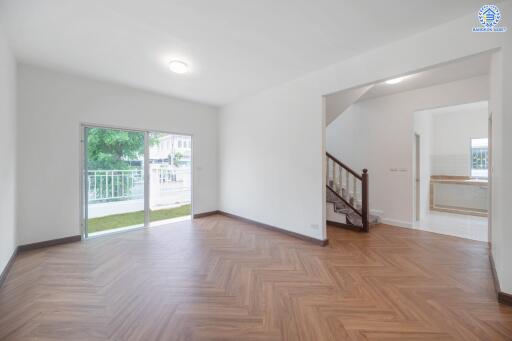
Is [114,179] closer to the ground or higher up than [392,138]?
closer to the ground

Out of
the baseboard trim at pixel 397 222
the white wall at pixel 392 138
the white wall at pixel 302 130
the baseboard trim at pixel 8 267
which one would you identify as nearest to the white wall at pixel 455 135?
the white wall at pixel 392 138

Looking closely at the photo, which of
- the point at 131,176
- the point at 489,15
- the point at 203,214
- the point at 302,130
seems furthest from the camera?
the point at 203,214

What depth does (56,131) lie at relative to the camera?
349 centimetres

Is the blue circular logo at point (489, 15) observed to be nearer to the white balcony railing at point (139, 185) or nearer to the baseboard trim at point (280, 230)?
the baseboard trim at point (280, 230)

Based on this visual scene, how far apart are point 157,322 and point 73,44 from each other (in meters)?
3.42

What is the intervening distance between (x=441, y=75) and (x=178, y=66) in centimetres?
459

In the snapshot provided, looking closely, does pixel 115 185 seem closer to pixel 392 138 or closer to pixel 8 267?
pixel 8 267

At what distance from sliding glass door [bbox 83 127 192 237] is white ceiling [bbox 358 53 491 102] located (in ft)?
15.6

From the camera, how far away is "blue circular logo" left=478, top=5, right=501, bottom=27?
2018 millimetres

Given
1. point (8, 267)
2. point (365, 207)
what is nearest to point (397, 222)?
point (365, 207)

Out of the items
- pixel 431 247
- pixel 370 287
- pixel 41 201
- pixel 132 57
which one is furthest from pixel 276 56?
pixel 41 201

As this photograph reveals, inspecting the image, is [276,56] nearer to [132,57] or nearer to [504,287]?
[132,57]

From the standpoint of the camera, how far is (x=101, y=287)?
228 cm

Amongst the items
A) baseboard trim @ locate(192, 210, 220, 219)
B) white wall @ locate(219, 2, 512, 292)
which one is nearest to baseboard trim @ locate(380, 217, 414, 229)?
white wall @ locate(219, 2, 512, 292)
